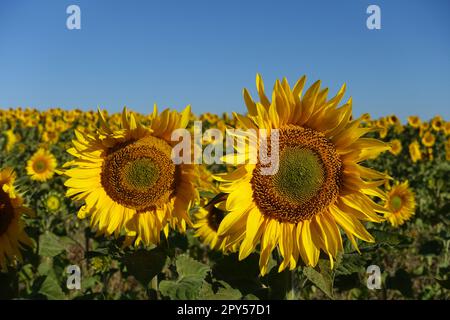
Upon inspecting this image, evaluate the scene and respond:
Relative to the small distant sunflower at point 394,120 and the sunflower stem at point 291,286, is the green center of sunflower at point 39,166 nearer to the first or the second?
the sunflower stem at point 291,286

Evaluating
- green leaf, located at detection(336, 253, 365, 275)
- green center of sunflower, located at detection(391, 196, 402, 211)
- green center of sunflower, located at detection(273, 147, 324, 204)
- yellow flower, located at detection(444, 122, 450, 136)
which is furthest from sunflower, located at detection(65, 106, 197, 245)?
yellow flower, located at detection(444, 122, 450, 136)

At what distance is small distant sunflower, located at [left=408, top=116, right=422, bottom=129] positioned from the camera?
14438 millimetres

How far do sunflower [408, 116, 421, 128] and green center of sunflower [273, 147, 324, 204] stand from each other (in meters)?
13.4

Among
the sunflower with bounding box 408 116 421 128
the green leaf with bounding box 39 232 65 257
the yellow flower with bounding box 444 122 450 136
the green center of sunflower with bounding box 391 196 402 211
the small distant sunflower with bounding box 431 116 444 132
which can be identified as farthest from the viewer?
the sunflower with bounding box 408 116 421 128

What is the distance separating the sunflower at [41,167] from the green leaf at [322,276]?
639cm

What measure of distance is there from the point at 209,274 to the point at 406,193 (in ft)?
11.1

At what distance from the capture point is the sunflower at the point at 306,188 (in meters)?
2.18

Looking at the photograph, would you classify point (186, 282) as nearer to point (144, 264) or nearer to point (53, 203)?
point (144, 264)

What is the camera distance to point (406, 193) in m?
5.36

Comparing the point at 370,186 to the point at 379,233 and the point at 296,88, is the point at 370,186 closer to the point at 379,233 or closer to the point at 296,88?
the point at 379,233

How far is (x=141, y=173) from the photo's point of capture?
262 cm

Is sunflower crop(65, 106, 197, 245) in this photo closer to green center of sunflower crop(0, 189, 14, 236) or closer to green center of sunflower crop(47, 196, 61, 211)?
green center of sunflower crop(0, 189, 14, 236)

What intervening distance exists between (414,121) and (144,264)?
1392 centimetres
